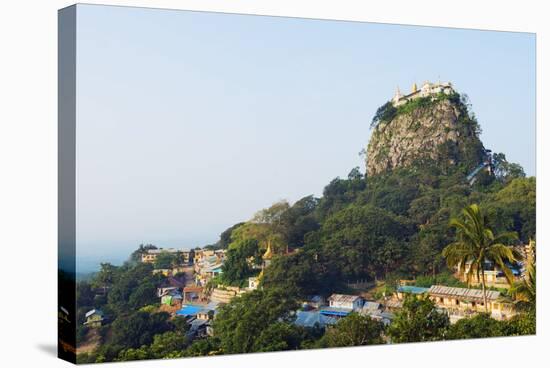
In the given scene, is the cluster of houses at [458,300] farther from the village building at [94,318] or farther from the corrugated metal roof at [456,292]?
the village building at [94,318]

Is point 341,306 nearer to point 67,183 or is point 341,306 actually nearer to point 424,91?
point 424,91

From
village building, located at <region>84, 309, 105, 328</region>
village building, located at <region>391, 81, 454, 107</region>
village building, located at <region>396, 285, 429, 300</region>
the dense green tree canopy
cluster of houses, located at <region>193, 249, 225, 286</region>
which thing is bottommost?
the dense green tree canopy

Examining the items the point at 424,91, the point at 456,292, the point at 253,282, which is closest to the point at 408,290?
the point at 456,292

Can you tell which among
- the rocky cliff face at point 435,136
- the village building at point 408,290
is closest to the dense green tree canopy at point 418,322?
the village building at point 408,290

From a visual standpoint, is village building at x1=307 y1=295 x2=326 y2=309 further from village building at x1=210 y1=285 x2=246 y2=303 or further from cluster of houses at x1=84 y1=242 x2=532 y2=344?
village building at x1=210 y1=285 x2=246 y2=303

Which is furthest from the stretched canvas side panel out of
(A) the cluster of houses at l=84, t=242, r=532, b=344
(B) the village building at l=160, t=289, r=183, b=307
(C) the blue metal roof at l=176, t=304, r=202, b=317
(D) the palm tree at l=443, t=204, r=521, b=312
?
(D) the palm tree at l=443, t=204, r=521, b=312

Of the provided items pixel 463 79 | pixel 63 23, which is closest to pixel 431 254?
pixel 463 79

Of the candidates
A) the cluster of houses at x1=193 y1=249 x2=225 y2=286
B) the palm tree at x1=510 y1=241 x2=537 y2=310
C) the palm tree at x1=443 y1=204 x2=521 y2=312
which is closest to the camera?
the cluster of houses at x1=193 y1=249 x2=225 y2=286

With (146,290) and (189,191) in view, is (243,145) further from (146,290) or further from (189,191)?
(146,290)
